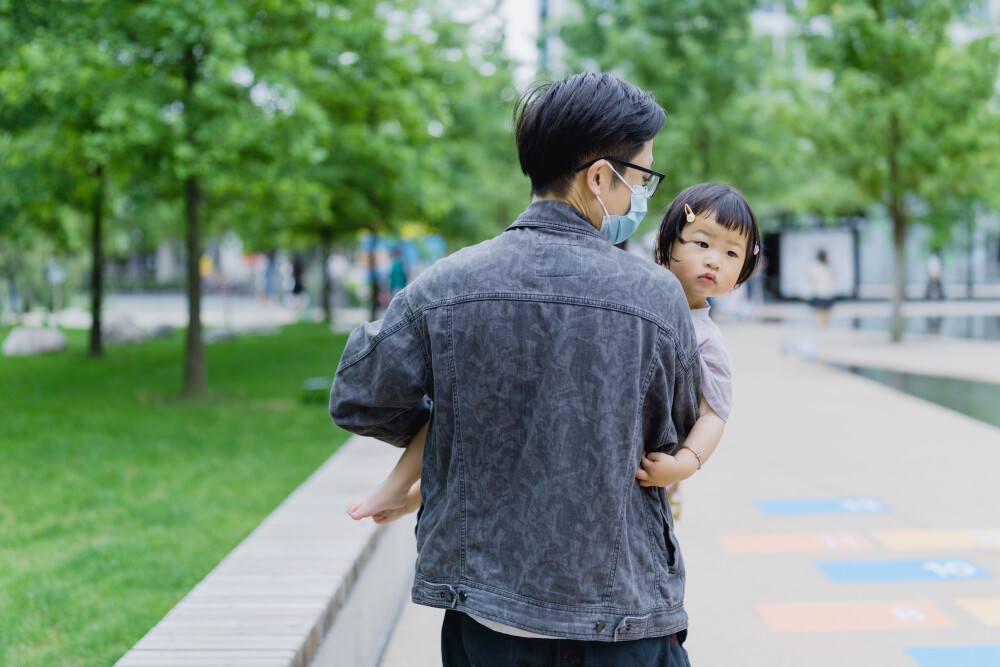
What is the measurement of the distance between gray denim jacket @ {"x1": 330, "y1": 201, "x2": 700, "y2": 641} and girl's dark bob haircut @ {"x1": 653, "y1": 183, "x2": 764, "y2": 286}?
63cm

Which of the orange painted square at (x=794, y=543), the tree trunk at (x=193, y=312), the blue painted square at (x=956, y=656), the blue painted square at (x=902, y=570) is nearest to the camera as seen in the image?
the blue painted square at (x=956, y=656)

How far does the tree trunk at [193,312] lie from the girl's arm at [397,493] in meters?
9.07

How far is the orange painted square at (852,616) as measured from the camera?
13.1 feet

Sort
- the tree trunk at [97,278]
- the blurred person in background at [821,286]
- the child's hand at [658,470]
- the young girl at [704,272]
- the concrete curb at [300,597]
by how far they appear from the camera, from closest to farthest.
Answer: the child's hand at [658,470], the young girl at [704,272], the concrete curb at [300,597], the tree trunk at [97,278], the blurred person in background at [821,286]

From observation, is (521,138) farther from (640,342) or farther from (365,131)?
(365,131)

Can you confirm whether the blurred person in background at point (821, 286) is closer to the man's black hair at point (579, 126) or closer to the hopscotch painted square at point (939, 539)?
the hopscotch painted square at point (939, 539)

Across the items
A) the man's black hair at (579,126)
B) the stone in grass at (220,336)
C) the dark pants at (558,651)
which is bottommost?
the stone in grass at (220,336)

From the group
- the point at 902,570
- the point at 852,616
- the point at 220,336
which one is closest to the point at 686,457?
the point at 852,616

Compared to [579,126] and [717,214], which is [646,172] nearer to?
[579,126]

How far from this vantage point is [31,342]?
55.6ft

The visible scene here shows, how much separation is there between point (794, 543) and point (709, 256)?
3384 millimetres

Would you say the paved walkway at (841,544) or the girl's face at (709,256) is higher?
the girl's face at (709,256)

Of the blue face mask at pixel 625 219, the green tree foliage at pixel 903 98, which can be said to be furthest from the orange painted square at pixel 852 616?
the green tree foliage at pixel 903 98

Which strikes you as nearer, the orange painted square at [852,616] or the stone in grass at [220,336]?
the orange painted square at [852,616]
